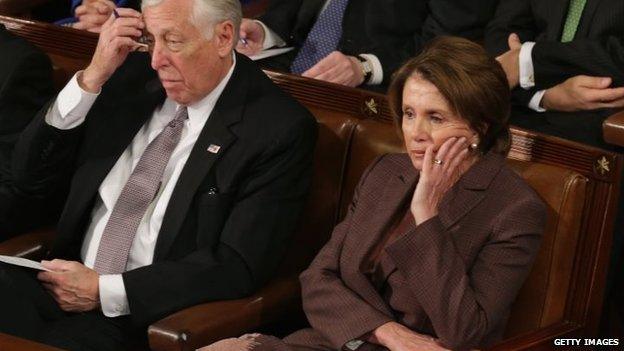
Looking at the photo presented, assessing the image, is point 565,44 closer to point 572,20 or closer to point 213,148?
point 572,20

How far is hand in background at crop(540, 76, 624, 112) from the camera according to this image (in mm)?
2562

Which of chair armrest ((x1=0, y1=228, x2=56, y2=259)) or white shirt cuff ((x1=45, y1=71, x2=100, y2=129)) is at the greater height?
white shirt cuff ((x1=45, y1=71, x2=100, y2=129))

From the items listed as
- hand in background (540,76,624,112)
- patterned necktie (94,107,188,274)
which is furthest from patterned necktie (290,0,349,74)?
patterned necktie (94,107,188,274)

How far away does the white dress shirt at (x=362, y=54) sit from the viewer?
2.89 m

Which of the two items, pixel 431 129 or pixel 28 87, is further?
pixel 28 87

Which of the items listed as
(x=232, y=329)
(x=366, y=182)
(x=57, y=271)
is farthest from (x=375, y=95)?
(x=57, y=271)

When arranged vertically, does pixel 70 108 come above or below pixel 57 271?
above

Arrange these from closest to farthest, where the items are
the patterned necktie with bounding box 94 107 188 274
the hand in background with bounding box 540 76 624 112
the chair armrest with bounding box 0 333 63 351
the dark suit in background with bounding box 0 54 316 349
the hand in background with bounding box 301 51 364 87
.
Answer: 1. the chair armrest with bounding box 0 333 63 351
2. the dark suit in background with bounding box 0 54 316 349
3. the patterned necktie with bounding box 94 107 188 274
4. the hand in background with bounding box 540 76 624 112
5. the hand in background with bounding box 301 51 364 87

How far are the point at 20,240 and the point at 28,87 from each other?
357 mm

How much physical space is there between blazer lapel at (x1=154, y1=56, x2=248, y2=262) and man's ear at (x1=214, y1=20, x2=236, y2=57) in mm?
91

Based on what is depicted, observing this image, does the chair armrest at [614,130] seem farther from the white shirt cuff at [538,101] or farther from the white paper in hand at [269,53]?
the white paper in hand at [269,53]

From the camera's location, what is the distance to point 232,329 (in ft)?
7.04

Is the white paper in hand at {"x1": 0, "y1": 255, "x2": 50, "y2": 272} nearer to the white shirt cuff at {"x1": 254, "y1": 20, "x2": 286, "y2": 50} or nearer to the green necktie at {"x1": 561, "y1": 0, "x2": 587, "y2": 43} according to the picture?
the white shirt cuff at {"x1": 254, "y1": 20, "x2": 286, "y2": 50}

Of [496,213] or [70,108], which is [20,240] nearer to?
[70,108]
